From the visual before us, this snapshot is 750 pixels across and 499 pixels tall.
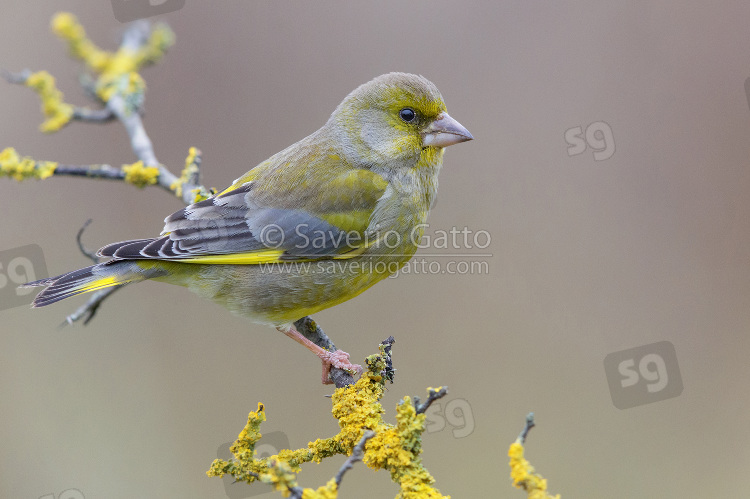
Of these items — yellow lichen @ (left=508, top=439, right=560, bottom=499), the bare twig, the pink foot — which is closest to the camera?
yellow lichen @ (left=508, top=439, right=560, bottom=499)

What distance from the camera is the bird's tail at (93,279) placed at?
339 centimetres

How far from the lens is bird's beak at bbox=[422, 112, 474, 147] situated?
143 inches

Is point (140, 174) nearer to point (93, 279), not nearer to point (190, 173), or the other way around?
point (190, 173)

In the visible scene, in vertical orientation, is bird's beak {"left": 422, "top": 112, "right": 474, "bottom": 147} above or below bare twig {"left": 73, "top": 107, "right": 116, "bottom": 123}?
below

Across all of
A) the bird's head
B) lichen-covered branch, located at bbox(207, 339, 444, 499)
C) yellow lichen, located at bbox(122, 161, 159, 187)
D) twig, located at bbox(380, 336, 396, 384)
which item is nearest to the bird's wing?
the bird's head

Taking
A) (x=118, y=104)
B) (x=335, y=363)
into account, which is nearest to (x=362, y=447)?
(x=335, y=363)

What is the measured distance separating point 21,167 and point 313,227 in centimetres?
189

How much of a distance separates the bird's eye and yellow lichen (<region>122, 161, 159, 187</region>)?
1.59 meters

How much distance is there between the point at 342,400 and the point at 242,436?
1.62 ft

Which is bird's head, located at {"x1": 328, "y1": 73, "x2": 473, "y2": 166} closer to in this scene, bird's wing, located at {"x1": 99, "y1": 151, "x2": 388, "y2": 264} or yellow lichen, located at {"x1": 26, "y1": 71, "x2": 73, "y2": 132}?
bird's wing, located at {"x1": 99, "y1": 151, "x2": 388, "y2": 264}

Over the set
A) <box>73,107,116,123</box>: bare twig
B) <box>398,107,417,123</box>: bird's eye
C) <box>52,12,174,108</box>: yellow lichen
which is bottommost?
<box>398,107,417,123</box>: bird's eye

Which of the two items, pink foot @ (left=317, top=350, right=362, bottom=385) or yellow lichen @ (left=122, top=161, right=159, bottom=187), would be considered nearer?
pink foot @ (left=317, top=350, right=362, bottom=385)

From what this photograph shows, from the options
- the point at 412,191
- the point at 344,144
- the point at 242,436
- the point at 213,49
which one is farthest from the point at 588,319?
the point at 213,49

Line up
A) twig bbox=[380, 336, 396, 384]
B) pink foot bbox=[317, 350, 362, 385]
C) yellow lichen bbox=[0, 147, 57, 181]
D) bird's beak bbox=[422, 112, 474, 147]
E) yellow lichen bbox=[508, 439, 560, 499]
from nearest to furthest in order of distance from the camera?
yellow lichen bbox=[508, 439, 560, 499] < twig bbox=[380, 336, 396, 384] < pink foot bbox=[317, 350, 362, 385] < bird's beak bbox=[422, 112, 474, 147] < yellow lichen bbox=[0, 147, 57, 181]
